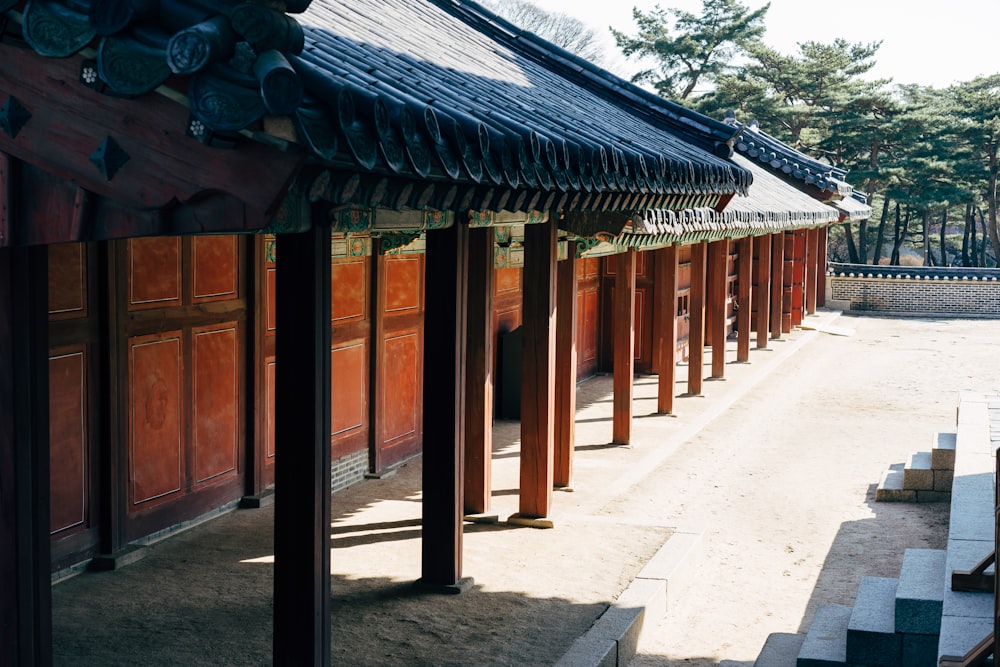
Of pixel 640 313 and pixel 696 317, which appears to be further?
pixel 640 313

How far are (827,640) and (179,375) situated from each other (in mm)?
4457

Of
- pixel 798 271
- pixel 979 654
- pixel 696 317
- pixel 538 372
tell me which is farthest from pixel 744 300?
pixel 979 654

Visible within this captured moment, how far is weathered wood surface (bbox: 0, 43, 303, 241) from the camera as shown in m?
2.94

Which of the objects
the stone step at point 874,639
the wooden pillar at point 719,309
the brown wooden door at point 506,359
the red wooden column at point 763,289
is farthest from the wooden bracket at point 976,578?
the red wooden column at point 763,289

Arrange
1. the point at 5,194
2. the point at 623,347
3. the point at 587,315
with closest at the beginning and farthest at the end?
the point at 5,194
the point at 623,347
the point at 587,315

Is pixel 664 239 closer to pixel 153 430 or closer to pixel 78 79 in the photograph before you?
pixel 153 430

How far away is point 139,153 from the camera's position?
3.08 meters

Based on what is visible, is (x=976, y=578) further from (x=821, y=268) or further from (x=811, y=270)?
(x=821, y=268)

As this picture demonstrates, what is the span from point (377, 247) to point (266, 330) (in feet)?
5.04

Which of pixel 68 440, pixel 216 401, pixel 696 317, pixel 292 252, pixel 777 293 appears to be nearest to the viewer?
pixel 292 252

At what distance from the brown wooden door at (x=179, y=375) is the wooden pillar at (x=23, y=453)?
3484mm

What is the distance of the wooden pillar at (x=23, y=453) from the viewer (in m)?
3.41

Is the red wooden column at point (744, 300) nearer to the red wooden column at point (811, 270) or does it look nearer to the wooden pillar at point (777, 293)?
the wooden pillar at point (777, 293)

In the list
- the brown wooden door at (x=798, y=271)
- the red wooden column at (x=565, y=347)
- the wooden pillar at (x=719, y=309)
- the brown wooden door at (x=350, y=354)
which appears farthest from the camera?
the brown wooden door at (x=798, y=271)
